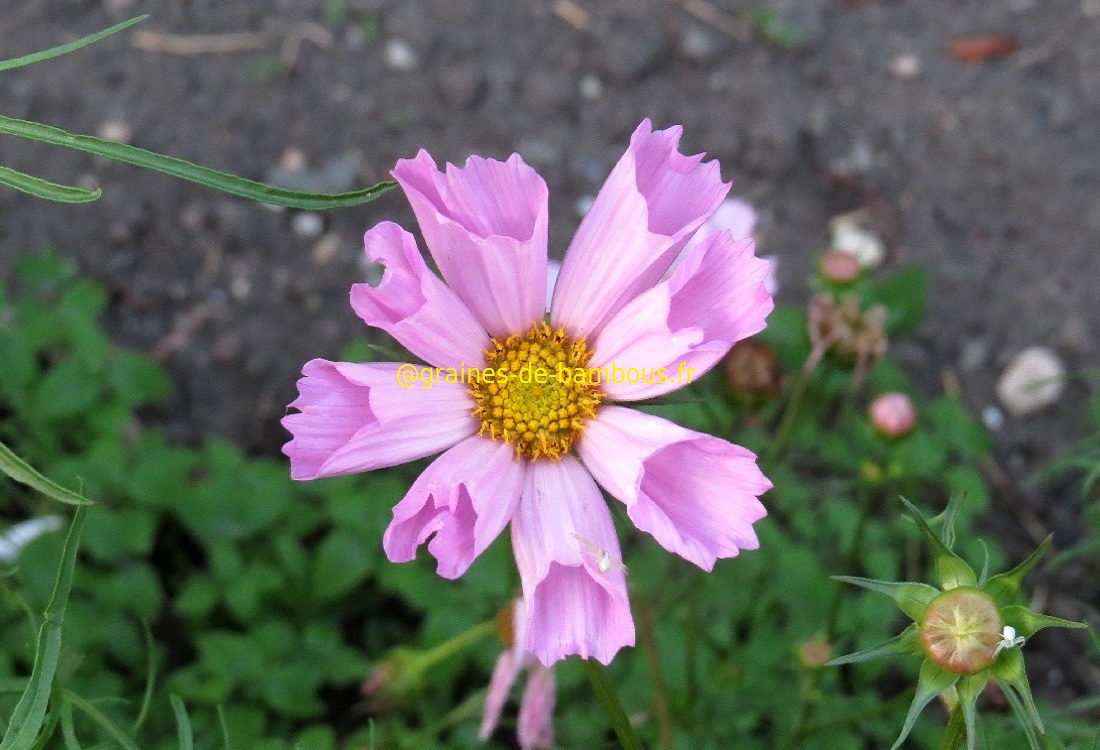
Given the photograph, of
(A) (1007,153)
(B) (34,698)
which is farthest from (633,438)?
(A) (1007,153)

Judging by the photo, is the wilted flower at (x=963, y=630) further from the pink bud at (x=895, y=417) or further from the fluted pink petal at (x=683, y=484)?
the pink bud at (x=895, y=417)

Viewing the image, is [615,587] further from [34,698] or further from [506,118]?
[506,118]

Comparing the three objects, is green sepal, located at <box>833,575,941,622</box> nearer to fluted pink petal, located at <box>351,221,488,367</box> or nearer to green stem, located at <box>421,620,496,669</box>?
fluted pink petal, located at <box>351,221,488,367</box>

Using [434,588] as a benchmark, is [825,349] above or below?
above

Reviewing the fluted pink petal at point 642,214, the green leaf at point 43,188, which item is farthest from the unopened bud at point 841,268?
the green leaf at point 43,188

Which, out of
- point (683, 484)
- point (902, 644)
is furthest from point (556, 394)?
point (902, 644)
